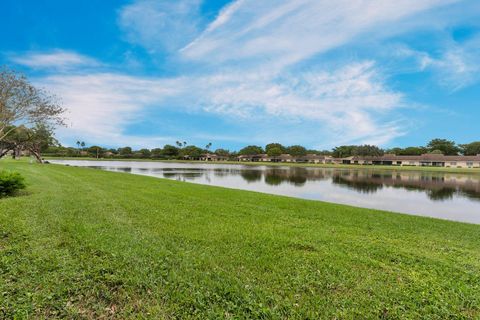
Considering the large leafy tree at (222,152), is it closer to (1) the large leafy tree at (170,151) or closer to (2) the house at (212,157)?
(2) the house at (212,157)

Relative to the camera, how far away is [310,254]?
4953mm

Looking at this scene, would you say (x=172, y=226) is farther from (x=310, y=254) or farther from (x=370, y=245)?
(x=370, y=245)

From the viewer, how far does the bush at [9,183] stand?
9.48 metres

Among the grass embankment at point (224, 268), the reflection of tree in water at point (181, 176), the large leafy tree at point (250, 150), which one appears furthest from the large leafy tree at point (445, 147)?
the grass embankment at point (224, 268)

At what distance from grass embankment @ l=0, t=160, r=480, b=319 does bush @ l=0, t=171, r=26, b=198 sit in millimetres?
2709

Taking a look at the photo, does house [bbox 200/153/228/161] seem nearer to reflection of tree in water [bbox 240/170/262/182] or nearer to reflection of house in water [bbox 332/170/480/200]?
reflection of tree in water [bbox 240/170/262/182]

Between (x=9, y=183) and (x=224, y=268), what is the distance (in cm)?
986

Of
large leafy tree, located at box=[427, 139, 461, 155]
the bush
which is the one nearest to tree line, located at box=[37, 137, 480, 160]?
large leafy tree, located at box=[427, 139, 461, 155]

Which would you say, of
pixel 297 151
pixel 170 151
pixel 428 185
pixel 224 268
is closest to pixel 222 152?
pixel 170 151

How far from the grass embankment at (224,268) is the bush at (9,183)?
8.89 ft

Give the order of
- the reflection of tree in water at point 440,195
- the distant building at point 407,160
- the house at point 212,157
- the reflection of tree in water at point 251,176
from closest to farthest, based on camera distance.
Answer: the reflection of tree in water at point 440,195 < the reflection of tree in water at point 251,176 < the distant building at point 407,160 < the house at point 212,157

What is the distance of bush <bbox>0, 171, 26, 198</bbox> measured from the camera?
31.1 ft

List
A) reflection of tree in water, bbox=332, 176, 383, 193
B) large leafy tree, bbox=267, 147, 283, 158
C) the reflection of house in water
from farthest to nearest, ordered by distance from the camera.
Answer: large leafy tree, bbox=267, 147, 283, 158, reflection of tree in water, bbox=332, 176, 383, 193, the reflection of house in water

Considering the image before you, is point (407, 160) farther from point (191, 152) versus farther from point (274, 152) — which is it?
point (191, 152)
